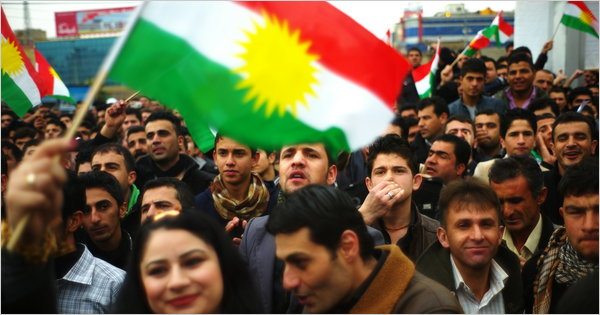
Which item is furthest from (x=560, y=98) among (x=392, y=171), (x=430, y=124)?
(x=392, y=171)

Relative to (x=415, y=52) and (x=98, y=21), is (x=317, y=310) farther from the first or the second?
(x=98, y=21)

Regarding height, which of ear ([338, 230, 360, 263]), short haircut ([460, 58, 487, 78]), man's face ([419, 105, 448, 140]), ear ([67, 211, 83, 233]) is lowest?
ear ([338, 230, 360, 263])

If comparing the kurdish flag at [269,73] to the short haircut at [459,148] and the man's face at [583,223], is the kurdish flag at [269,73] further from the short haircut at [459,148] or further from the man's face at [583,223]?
the short haircut at [459,148]

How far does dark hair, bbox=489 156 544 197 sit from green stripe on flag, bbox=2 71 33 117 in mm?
3849

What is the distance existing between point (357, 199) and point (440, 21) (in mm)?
24417

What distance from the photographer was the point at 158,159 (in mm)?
7145

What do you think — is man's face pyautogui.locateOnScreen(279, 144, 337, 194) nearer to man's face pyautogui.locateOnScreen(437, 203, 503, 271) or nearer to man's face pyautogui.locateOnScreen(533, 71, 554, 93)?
man's face pyautogui.locateOnScreen(437, 203, 503, 271)

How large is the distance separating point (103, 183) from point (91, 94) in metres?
2.57

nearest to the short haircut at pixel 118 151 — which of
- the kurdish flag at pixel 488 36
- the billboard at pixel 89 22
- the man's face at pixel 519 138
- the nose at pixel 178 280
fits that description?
the man's face at pixel 519 138

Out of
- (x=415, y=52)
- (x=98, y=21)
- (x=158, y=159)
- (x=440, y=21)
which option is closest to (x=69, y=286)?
(x=158, y=159)

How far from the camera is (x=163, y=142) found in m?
7.12

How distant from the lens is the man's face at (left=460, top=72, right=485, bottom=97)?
8.98m

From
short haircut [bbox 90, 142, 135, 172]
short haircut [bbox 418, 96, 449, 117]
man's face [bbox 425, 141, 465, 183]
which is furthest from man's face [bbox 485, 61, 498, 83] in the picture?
short haircut [bbox 90, 142, 135, 172]

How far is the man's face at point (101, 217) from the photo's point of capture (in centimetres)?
465
